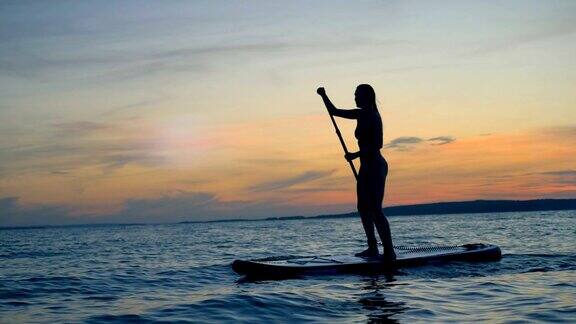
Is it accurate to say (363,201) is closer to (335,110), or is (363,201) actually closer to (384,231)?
(384,231)

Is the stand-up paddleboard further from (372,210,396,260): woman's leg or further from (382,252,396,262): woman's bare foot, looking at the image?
(372,210,396,260): woman's leg

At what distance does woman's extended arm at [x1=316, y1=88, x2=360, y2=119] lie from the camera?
9.87 meters

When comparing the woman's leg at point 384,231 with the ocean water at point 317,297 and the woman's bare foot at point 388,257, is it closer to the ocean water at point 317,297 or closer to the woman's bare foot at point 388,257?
the woman's bare foot at point 388,257

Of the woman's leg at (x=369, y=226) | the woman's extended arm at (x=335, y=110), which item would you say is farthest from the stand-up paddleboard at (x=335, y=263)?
the woman's extended arm at (x=335, y=110)

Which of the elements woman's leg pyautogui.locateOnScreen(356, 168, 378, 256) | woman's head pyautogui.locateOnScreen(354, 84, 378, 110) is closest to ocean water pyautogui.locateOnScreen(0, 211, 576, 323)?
woman's leg pyautogui.locateOnScreen(356, 168, 378, 256)

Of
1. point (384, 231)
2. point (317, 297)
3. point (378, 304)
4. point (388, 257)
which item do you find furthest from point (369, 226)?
point (378, 304)

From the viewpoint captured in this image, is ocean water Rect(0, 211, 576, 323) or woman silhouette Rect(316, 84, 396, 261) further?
woman silhouette Rect(316, 84, 396, 261)

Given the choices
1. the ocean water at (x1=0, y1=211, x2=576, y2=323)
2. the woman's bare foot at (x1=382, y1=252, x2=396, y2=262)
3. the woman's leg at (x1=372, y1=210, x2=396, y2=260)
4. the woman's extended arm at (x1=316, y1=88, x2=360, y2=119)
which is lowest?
the ocean water at (x1=0, y1=211, x2=576, y2=323)

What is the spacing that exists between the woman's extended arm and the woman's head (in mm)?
194

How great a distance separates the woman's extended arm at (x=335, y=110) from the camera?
9867 millimetres

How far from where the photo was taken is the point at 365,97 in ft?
33.2

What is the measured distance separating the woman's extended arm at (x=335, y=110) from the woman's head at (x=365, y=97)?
194mm

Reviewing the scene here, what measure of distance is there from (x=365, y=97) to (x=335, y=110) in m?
0.66

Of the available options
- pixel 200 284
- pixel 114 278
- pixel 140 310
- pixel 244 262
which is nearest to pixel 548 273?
pixel 244 262
